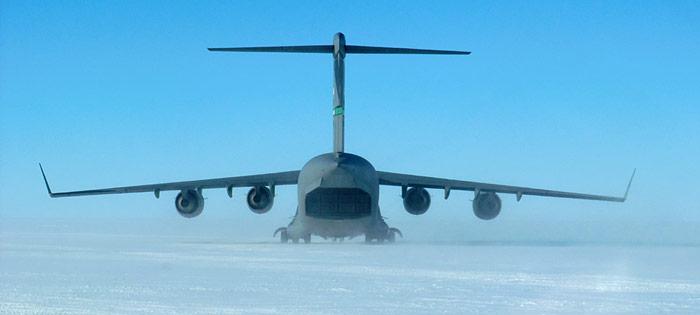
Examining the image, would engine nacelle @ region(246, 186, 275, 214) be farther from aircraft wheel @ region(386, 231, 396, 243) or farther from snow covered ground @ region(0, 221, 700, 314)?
snow covered ground @ region(0, 221, 700, 314)

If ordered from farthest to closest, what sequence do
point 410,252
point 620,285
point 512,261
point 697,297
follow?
point 410,252 → point 512,261 → point 620,285 → point 697,297

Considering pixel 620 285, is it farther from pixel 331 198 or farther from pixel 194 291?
pixel 331 198

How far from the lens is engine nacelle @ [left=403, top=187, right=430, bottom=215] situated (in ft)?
107

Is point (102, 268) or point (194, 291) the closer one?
point (194, 291)

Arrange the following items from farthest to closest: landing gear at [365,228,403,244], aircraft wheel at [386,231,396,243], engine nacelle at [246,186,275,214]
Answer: engine nacelle at [246,186,275,214]
aircraft wheel at [386,231,396,243]
landing gear at [365,228,403,244]

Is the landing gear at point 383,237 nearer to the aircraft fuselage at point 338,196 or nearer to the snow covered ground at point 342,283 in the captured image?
the aircraft fuselage at point 338,196

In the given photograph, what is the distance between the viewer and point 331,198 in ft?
94.2

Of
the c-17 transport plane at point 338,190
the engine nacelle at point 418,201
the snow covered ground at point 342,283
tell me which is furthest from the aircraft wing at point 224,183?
the snow covered ground at point 342,283

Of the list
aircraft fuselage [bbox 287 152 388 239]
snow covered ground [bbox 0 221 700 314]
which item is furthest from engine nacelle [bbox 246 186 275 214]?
snow covered ground [bbox 0 221 700 314]

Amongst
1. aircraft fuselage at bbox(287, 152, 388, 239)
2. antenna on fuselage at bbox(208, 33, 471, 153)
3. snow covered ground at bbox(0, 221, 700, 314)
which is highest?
antenna on fuselage at bbox(208, 33, 471, 153)

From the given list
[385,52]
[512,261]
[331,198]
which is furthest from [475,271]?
[385,52]

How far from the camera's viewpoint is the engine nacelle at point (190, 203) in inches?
1271

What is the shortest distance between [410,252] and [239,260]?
5.46 m

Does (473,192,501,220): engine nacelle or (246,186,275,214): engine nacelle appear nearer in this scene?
(246,186,275,214): engine nacelle
